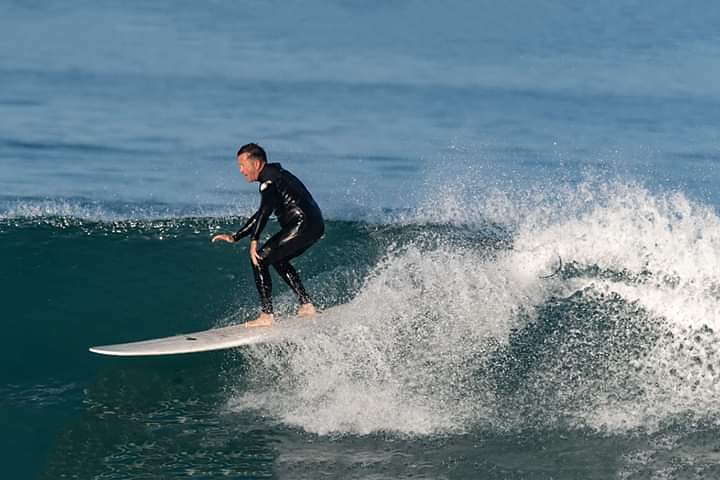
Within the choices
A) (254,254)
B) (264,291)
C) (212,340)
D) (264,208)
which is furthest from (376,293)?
(212,340)

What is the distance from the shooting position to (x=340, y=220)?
14.1 metres

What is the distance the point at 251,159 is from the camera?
9.34m

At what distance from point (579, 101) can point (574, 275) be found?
54.5ft

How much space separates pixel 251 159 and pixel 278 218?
553 millimetres

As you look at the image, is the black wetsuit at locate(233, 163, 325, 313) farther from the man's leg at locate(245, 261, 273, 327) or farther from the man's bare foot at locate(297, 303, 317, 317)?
the man's bare foot at locate(297, 303, 317, 317)

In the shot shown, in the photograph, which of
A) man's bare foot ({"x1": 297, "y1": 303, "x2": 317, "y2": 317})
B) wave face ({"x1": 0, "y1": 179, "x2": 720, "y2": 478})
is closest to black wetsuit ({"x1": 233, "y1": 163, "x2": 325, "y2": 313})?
man's bare foot ({"x1": 297, "y1": 303, "x2": 317, "y2": 317})

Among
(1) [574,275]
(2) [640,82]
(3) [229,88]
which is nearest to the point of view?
(1) [574,275]

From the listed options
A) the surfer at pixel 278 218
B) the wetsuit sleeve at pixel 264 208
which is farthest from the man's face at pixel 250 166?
the wetsuit sleeve at pixel 264 208

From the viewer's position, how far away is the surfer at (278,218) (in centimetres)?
938

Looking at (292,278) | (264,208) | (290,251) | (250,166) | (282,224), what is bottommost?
(292,278)

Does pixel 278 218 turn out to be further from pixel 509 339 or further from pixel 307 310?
pixel 509 339

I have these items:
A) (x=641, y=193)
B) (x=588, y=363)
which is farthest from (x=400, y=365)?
(x=641, y=193)

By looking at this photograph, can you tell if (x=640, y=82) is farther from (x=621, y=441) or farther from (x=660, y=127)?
(x=621, y=441)

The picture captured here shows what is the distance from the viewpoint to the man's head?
933 cm
